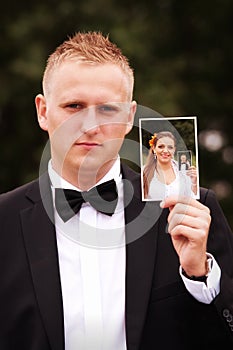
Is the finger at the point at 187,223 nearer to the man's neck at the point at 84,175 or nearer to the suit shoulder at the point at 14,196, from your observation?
the man's neck at the point at 84,175

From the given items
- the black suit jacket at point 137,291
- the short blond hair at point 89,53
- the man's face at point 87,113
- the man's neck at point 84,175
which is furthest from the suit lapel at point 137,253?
the short blond hair at point 89,53

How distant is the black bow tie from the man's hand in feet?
1.64

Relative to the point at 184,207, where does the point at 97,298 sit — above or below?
below

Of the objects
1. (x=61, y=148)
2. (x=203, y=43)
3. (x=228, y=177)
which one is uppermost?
(x=203, y=43)

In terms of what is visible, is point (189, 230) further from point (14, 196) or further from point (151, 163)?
point (14, 196)

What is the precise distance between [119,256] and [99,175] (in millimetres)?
364

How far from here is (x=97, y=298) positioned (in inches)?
146

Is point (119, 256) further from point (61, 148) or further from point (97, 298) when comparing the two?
point (61, 148)

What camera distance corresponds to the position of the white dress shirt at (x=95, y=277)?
3.62 m

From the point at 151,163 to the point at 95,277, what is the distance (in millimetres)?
566

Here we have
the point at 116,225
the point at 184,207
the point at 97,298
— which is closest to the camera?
the point at 184,207

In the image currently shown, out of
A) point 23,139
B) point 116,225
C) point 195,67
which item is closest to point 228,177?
point 195,67

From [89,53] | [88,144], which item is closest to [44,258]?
[88,144]

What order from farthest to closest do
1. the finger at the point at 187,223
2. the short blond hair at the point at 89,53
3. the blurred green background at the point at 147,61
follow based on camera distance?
the blurred green background at the point at 147,61
the short blond hair at the point at 89,53
the finger at the point at 187,223
